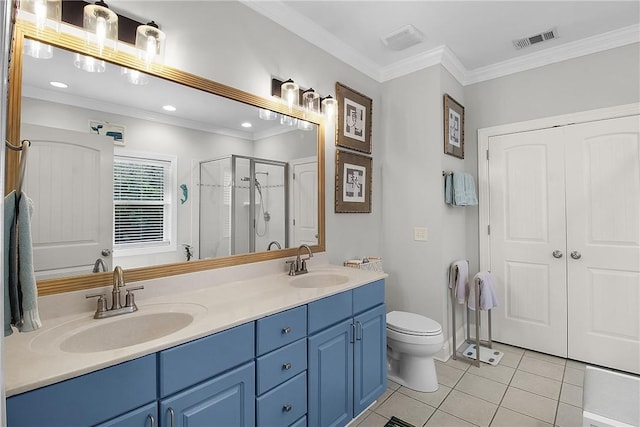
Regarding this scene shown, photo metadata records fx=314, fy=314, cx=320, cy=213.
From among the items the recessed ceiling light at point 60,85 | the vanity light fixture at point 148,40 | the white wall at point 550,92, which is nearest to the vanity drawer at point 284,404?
the recessed ceiling light at point 60,85

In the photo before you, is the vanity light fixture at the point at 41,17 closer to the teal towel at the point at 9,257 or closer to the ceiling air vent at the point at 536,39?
the teal towel at the point at 9,257

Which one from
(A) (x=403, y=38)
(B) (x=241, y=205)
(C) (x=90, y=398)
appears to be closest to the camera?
(C) (x=90, y=398)

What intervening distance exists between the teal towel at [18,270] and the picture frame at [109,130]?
2.28 feet

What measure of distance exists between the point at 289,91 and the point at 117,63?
1027 mm

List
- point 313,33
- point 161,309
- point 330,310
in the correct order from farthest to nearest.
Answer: point 313,33 < point 330,310 < point 161,309

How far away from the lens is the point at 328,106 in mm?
2410

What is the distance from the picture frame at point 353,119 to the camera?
262cm

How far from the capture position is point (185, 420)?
111cm

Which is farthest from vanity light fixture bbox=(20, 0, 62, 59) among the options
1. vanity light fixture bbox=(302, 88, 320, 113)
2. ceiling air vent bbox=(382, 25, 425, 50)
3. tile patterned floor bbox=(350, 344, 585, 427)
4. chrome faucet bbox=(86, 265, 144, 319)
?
tile patterned floor bbox=(350, 344, 585, 427)

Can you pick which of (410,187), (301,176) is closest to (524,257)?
(410,187)

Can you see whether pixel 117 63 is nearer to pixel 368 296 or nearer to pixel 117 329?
pixel 117 329

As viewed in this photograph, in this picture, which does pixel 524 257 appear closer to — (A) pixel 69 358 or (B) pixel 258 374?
(B) pixel 258 374

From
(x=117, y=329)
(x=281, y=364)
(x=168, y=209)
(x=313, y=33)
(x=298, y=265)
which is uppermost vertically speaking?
(x=313, y=33)

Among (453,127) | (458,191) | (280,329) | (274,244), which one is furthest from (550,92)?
(280,329)
